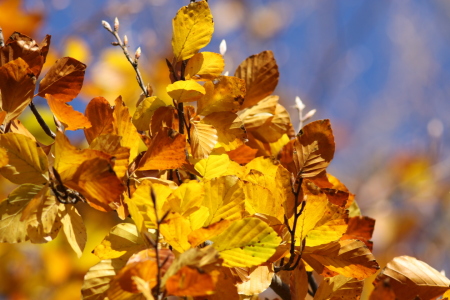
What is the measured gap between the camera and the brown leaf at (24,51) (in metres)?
0.50

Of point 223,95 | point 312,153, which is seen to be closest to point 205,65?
point 223,95

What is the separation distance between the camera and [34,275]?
252cm

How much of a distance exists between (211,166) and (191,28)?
15cm

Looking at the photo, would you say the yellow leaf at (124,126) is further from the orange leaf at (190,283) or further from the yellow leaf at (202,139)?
the orange leaf at (190,283)

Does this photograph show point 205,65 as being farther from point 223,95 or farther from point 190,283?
point 190,283

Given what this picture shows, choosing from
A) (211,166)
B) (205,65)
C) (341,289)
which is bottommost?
(341,289)

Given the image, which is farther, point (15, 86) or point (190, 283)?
point (15, 86)

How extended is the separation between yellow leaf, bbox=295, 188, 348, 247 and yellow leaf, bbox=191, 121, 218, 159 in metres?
0.12

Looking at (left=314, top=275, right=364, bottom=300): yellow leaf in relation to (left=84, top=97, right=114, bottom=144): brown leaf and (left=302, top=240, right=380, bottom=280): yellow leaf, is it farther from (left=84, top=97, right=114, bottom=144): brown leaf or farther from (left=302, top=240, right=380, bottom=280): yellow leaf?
(left=84, top=97, right=114, bottom=144): brown leaf

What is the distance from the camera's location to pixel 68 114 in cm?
46

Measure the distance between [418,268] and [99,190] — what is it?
1.10 feet

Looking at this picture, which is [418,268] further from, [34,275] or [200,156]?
[34,275]

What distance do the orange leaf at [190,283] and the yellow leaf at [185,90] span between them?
0.21 m

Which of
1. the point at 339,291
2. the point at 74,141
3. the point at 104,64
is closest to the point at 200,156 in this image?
the point at 339,291
